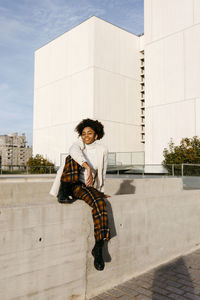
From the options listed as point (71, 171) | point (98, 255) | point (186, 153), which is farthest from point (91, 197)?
point (186, 153)

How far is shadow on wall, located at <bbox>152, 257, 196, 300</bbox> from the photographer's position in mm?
3379

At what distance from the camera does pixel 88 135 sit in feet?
12.3

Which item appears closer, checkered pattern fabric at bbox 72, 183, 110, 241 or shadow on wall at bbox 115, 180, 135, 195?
checkered pattern fabric at bbox 72, 183, 110, 241

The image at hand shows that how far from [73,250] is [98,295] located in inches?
27.9

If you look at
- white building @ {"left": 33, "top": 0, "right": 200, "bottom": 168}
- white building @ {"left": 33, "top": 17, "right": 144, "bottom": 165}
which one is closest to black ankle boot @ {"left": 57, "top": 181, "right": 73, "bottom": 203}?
white building @ {"left": 33, "top": 0, "right": 200, "bottom": 168}

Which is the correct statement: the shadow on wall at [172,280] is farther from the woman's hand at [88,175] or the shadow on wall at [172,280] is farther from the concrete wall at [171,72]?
the concrete wall at [171,72]

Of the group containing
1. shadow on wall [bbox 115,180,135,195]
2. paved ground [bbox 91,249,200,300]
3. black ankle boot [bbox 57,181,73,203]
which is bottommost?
paved ground [bbox 91,249,200,300]

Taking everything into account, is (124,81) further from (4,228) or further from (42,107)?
(4,228)

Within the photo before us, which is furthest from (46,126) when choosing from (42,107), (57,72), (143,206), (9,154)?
(9,154)

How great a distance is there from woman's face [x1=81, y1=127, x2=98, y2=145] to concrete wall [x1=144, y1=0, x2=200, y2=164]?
727 inches

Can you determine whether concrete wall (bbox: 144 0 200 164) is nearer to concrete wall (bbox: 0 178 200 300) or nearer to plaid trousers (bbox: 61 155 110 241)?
concrete wall (bbox: 0 178 200 300)

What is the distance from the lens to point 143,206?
413 cm

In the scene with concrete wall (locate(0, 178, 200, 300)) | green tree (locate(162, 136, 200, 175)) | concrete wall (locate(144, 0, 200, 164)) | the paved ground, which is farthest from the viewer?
concrete wall (locate(144, 0, 200, 164))

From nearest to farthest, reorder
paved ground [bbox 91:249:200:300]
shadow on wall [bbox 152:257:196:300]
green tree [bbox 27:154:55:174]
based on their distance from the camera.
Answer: paved ground [bbox 91:249:200:300]
shadow on wall [bbox 152:257:196:300]
green tree [bbox 27:154:55:174]
